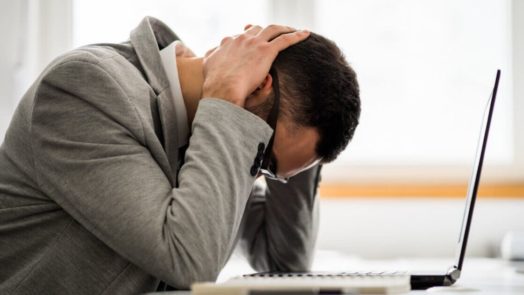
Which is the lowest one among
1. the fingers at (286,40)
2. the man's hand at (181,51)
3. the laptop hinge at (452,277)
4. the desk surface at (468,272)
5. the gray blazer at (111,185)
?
the desk surface at (468,272)

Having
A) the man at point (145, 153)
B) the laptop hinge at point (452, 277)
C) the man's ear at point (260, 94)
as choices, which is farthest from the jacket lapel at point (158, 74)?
the laptop hinge at point (452, 277)

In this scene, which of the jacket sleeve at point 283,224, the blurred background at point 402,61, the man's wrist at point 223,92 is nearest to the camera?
the man's wrist at point 223,92

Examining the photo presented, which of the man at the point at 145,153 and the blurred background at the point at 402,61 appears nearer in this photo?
the man at the point at 145,153

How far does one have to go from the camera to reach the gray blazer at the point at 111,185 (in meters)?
1.01

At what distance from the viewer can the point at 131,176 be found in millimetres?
1021

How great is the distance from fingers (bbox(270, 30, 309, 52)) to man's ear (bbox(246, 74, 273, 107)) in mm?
61

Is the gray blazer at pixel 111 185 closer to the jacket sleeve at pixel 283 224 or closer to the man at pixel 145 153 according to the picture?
the man at pixel 145 153

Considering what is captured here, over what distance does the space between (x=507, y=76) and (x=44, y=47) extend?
1692mm

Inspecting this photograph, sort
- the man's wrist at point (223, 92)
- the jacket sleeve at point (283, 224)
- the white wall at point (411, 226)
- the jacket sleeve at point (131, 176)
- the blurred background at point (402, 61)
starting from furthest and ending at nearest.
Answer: the blurred background at point (402, 61) → the white wall at point (411, 226) → the jacket sleeve at point (283, 224) → the man's wrist at point (223, 92) → the jacket sleeve at point (131, 176)

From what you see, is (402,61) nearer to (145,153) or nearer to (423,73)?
(423,73)

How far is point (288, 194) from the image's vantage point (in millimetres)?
1642

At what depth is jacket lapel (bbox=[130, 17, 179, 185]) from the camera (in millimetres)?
1161

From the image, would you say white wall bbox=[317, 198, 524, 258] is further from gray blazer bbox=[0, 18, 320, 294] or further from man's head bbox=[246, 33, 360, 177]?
gray blazer bbox=[0, 18, 320, 294]

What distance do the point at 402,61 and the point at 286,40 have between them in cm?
149
